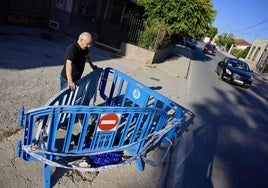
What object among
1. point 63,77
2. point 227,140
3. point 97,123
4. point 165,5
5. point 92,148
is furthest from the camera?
point 165,5

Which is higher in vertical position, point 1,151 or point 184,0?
point 184,0

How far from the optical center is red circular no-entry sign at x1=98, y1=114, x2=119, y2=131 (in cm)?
321

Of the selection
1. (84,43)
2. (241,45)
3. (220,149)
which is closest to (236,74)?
(220,149)

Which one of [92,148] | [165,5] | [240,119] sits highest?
[165,5]

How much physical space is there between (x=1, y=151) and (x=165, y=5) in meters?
13.9

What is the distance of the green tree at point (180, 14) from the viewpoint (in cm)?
1498

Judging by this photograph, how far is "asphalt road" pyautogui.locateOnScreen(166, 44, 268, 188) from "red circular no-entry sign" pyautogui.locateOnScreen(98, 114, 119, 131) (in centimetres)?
153

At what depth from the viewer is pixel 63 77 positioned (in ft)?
14.2

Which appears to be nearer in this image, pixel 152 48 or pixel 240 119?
pixel 240 119

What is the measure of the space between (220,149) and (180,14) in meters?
11.4

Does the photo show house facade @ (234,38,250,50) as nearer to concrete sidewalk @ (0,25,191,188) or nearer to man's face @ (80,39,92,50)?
concrete sidewalk @ (0,25,191,188)

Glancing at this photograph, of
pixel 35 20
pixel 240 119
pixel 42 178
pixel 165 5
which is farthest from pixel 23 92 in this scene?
pixel 165 5

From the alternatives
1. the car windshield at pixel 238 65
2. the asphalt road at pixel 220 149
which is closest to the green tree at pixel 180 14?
the car windshield at pixel 238 65

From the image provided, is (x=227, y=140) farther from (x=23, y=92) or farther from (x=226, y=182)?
(x=23, y=92)
